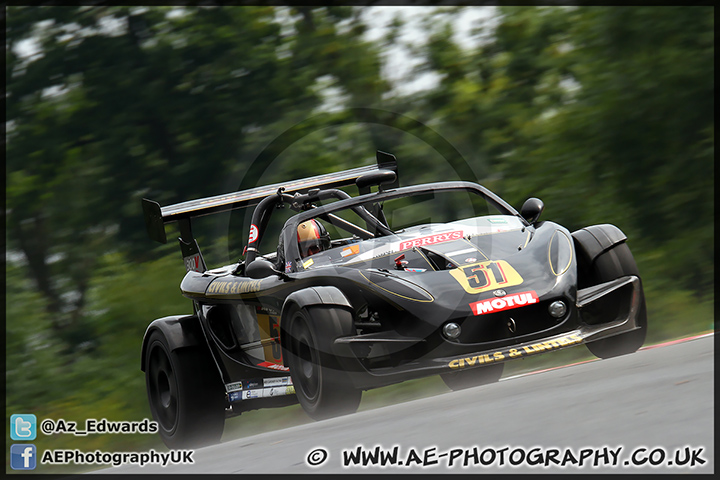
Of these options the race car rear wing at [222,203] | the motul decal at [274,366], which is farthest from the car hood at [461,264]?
the race car rear wing at [222,203]

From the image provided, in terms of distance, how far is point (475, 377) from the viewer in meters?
6.87

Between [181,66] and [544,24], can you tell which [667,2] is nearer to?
[544,24]

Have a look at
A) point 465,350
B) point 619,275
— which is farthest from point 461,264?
point 619,275

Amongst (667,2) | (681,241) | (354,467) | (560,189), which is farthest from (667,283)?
(354,467)

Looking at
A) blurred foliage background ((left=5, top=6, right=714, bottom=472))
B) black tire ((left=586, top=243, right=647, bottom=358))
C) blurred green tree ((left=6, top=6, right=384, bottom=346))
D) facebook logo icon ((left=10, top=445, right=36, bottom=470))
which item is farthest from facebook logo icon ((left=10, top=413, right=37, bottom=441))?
black tire ((left=586, top=243, right=647, bottom=358))

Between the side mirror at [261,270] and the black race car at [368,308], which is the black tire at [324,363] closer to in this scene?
the black race car at [368,308]

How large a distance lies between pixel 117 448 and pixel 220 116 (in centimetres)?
669

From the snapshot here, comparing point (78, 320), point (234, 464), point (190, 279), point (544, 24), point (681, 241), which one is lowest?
point (78, 320)

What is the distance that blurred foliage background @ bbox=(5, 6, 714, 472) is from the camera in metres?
A: 11.0

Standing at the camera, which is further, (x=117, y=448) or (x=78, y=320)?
(x=78, y=320)

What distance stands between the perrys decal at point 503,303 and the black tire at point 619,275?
714 mm

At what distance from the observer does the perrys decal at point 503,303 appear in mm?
4695

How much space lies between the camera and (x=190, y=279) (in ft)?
22.0

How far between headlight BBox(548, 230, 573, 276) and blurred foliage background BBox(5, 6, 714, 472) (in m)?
4.57
